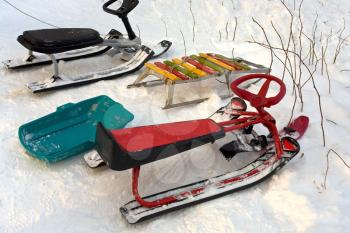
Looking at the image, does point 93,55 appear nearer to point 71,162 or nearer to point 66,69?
point 66,69

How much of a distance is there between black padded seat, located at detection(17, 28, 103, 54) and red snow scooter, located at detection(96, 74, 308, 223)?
4.02 feet

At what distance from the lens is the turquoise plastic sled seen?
8.59 feet

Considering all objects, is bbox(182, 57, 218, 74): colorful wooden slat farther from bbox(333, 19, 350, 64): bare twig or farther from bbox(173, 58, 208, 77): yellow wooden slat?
Answer: bbox(333, 19, 350, 64): bare twig

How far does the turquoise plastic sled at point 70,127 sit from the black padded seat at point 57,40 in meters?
0.52

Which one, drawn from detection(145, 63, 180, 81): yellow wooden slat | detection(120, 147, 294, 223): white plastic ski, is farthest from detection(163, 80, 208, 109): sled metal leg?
detection(120, 147, 294, 223): white plastic ski

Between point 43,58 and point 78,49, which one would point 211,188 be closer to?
point 78,49

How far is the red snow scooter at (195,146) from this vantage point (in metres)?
2.12

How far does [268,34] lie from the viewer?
15.8 ft

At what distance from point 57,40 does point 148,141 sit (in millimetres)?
1422

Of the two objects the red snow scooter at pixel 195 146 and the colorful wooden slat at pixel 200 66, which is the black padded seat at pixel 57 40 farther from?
the red snow scooter at pixel 195 146

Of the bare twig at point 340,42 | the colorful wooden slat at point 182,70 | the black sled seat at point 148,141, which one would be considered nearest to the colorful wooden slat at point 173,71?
the colorful wooden slat at point 182,70

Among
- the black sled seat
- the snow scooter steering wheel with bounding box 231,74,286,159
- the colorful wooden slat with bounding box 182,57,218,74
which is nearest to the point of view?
the black sled seat

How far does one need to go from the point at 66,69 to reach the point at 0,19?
4.11ft

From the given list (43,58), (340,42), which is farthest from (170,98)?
(340,42)
